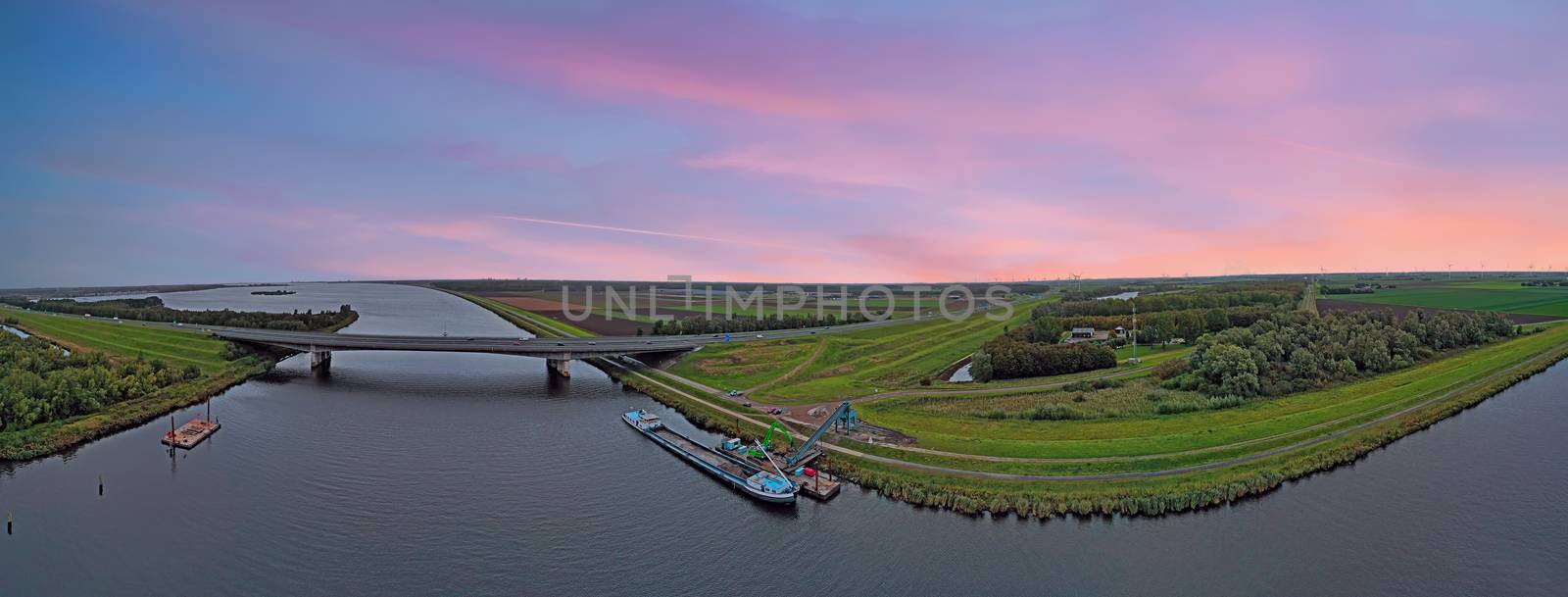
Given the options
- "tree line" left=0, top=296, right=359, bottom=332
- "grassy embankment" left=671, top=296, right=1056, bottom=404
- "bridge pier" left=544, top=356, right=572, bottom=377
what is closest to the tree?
A: "grassy embankment" left=671, top=296, right=1056, bottom=404

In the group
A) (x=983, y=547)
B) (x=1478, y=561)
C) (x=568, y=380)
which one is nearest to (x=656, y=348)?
(x=568, y=380)

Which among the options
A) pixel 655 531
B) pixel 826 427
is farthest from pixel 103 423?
pixel 826 427

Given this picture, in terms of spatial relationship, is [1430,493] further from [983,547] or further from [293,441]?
[293,441]

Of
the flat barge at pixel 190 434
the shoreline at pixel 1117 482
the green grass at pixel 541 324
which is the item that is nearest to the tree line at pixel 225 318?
the green grass at pixel 541 324

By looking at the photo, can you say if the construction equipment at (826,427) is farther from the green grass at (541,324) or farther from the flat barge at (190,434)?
the green grass at (541,324)

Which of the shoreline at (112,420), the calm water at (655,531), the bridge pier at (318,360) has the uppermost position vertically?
the bridge pier at (318,360)

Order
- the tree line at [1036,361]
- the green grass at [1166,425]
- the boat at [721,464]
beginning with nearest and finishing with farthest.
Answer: the boat at [721,464] → the green grass at [1166,425] → the tree line at [1036,361]

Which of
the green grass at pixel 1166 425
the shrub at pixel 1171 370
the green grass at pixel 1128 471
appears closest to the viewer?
the green grass at pixel 1128 471

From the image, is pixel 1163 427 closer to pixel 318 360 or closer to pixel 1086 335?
pixel 1086 335
